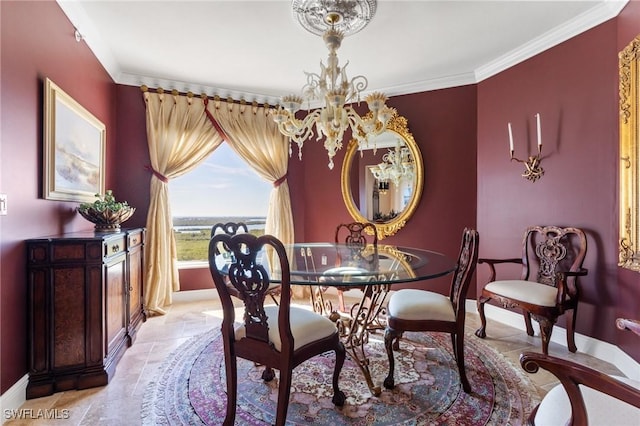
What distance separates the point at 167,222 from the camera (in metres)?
3.59

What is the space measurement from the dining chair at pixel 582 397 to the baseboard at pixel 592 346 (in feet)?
4.68

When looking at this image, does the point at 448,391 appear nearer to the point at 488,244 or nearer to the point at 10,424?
the point at 488,244

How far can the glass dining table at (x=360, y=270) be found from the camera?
1.74 meters

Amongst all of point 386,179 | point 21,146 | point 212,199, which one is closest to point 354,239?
point 386,179

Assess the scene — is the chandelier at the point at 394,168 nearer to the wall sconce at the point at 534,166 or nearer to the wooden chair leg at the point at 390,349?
the wall sconce at the point at 534,166

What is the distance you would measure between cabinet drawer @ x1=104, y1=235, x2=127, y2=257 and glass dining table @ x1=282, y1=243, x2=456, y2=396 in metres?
1.26

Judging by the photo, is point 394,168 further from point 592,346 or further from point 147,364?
point 147,364

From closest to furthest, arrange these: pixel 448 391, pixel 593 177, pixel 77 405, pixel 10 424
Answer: pixel 10 424
pixel 77 405
pixel 448 391
pixel 593 177

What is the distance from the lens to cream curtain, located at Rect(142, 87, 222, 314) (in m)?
3.46

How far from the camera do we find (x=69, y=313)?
1.95 metres

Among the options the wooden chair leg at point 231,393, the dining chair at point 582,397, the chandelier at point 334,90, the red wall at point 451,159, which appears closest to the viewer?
the dining chair at point 582,397

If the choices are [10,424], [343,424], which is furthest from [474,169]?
[10,424]

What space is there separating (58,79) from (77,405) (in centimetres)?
216

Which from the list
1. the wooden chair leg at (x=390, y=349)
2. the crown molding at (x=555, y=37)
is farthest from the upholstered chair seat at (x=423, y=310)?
the crown molding at (x=555, y=37)
